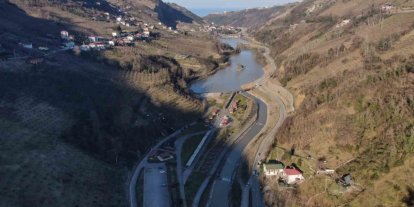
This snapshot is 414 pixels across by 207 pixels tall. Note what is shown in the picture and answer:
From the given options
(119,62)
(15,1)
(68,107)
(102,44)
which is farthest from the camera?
(15,1)

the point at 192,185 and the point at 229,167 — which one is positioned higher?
the point at 229,167

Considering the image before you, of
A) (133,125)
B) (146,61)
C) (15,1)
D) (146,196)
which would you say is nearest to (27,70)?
(133,125)

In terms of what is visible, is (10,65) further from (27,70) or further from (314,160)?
(314,160)

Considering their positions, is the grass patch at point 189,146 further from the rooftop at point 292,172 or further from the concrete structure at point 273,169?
the rooftop at point 292,172

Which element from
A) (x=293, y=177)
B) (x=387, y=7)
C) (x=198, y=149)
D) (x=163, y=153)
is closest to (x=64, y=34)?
(x=163, y=153)

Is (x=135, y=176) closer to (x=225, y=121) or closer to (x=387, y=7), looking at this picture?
(x=225, y=121)

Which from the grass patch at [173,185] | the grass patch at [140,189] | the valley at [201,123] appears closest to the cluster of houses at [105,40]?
the valley at [201,123]

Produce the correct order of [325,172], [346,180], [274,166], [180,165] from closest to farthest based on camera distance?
[346,180]
[325,172]
[274,166]
[180,165]

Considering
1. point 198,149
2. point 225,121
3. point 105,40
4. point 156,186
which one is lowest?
point 156,186
